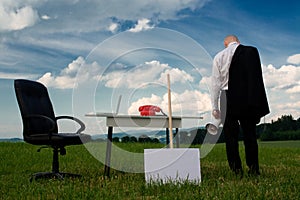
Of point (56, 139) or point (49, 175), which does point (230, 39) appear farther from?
point (49, 175)

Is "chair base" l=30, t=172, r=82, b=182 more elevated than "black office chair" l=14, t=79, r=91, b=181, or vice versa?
"black office chair" l=14, t=79, r=91, b=181

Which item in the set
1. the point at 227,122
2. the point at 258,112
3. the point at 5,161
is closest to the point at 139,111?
the point at 227,122

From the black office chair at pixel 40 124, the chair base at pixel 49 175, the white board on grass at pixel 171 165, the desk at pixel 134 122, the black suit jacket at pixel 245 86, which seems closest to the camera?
the white board on grass at pixel 171 165

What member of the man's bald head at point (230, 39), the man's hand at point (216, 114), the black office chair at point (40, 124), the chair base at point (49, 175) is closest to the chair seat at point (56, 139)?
the black office chair at point (40, 124)

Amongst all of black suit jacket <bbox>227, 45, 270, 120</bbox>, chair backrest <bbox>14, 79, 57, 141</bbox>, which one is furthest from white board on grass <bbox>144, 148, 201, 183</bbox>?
chair backrest <bbox>14, 79, 57, 141</bbox>

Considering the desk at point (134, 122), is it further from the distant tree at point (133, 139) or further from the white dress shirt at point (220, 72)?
the white dress shirt at point (220, 72)

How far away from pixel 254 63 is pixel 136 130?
4.75 feet

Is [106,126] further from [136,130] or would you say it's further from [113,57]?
[113,57]

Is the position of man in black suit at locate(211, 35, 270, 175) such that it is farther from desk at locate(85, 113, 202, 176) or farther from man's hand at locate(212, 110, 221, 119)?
desk at locate(85, 113, 202, 176)

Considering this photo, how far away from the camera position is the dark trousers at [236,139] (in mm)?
4695

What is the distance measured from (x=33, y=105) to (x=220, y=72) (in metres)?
2.50

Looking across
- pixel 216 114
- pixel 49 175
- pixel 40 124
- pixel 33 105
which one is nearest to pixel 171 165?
pixel 216 114

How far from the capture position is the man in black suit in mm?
4605

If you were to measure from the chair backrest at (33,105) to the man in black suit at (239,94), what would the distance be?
6.81 feet
